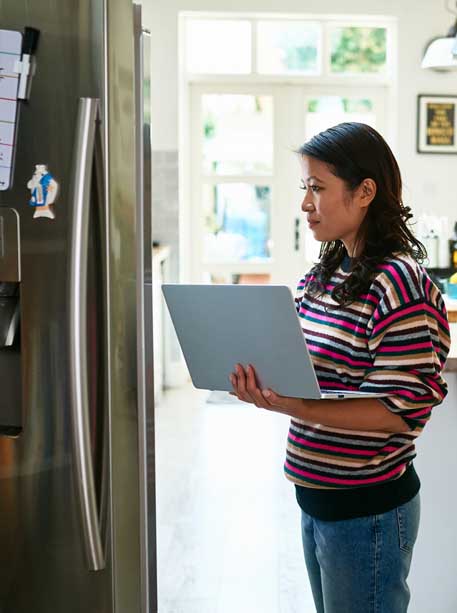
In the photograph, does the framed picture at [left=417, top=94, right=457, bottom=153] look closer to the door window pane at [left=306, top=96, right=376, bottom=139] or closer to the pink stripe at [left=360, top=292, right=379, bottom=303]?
the door window pane at [left=306, top=96, right=376, bottom=139]

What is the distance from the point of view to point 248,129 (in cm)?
626

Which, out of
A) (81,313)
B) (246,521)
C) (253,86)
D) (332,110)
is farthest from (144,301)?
(332,110)

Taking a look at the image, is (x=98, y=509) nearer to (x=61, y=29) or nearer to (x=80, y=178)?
(x=80, y=178)

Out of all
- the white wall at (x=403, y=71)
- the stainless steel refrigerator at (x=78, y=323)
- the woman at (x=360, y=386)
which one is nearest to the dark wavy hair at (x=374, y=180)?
the woman at (x=360, y=386)

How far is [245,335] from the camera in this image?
4.84ft

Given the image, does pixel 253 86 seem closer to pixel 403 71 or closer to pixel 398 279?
pixel 403 71

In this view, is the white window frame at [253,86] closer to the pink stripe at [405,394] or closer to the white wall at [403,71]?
the white wall at [403,71]

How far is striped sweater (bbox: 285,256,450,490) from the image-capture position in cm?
144

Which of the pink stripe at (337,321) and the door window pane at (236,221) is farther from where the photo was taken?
the door window pane at (236,221)

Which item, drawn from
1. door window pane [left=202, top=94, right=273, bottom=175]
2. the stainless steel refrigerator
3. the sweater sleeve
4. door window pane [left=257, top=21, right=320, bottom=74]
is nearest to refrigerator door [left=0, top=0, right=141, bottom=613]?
the stainless steel refrigerator

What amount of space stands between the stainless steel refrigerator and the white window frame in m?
4.45

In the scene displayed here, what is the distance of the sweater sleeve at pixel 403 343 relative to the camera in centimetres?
143

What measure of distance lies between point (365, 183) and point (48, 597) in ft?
3.35

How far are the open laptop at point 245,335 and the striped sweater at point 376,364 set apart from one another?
6 centimetres
